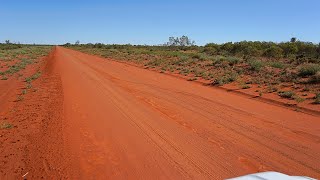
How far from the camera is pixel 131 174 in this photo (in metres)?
5.66

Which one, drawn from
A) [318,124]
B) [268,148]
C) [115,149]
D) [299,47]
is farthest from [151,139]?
[299,47]

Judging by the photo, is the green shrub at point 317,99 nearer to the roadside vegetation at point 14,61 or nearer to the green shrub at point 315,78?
the green shrub at point 315,78

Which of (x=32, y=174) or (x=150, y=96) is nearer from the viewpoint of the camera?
(x=32, y=174)

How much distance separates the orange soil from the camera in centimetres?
593

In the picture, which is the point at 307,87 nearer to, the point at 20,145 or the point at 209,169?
the point at 209,169

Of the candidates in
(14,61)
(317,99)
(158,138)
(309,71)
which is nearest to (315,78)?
(309,71)

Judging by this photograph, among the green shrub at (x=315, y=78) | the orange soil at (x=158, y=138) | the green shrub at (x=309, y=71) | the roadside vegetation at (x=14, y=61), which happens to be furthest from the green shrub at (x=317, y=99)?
the roadside vegetation at (x=14, y=61)

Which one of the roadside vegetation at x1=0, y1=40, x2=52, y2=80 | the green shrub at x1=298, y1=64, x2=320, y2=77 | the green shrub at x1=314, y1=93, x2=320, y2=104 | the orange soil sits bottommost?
the roadside vegetation at x1=0, y1=40, x2=52, y2=80

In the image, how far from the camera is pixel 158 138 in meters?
7.67

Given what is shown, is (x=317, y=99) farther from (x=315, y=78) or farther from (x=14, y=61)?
(x=14, y=61)

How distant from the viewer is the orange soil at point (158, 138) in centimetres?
593

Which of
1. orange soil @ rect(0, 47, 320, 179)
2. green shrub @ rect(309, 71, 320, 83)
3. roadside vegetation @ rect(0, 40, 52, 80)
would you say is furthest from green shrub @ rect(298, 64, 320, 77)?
roadside vegetation @ rect(0, 40, 52, 80)

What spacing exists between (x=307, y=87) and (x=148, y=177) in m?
11.6

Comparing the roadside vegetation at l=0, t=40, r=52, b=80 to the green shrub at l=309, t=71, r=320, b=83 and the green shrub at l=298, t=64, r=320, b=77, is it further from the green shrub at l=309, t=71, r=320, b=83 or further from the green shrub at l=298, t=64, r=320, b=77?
the green shrub at l=309, t=71, r=320, b=83
